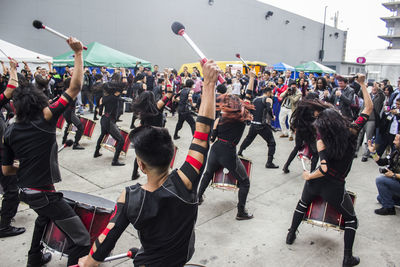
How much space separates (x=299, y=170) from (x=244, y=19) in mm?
27179

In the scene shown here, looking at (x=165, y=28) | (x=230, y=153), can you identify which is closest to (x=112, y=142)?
(x=230, y=153)

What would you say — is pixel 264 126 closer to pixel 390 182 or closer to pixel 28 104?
pixel 390 182

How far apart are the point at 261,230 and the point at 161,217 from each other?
3057 mm

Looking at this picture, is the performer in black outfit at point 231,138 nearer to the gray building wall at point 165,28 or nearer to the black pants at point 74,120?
the black pants at point 74,120

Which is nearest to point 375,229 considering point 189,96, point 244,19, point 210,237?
point 210,237

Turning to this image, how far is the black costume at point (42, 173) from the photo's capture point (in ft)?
9.25

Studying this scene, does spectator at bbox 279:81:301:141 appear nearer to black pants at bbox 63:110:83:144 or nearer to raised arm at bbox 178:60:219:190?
black pants at bbox 63:110:83:144

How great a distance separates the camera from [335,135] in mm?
3303

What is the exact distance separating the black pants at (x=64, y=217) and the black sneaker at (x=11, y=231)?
1.50 m

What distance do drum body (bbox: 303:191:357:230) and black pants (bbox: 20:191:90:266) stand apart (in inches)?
106

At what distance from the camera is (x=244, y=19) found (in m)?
30.9

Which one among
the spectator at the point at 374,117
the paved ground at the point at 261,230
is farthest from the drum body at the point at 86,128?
the spectator at the point at 374,117

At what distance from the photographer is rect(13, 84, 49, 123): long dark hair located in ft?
9.50

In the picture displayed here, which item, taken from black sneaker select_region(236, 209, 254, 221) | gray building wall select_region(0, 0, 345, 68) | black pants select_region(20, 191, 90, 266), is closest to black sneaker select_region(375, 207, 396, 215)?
black sneaker select_region(236, 209, 254, 221)
